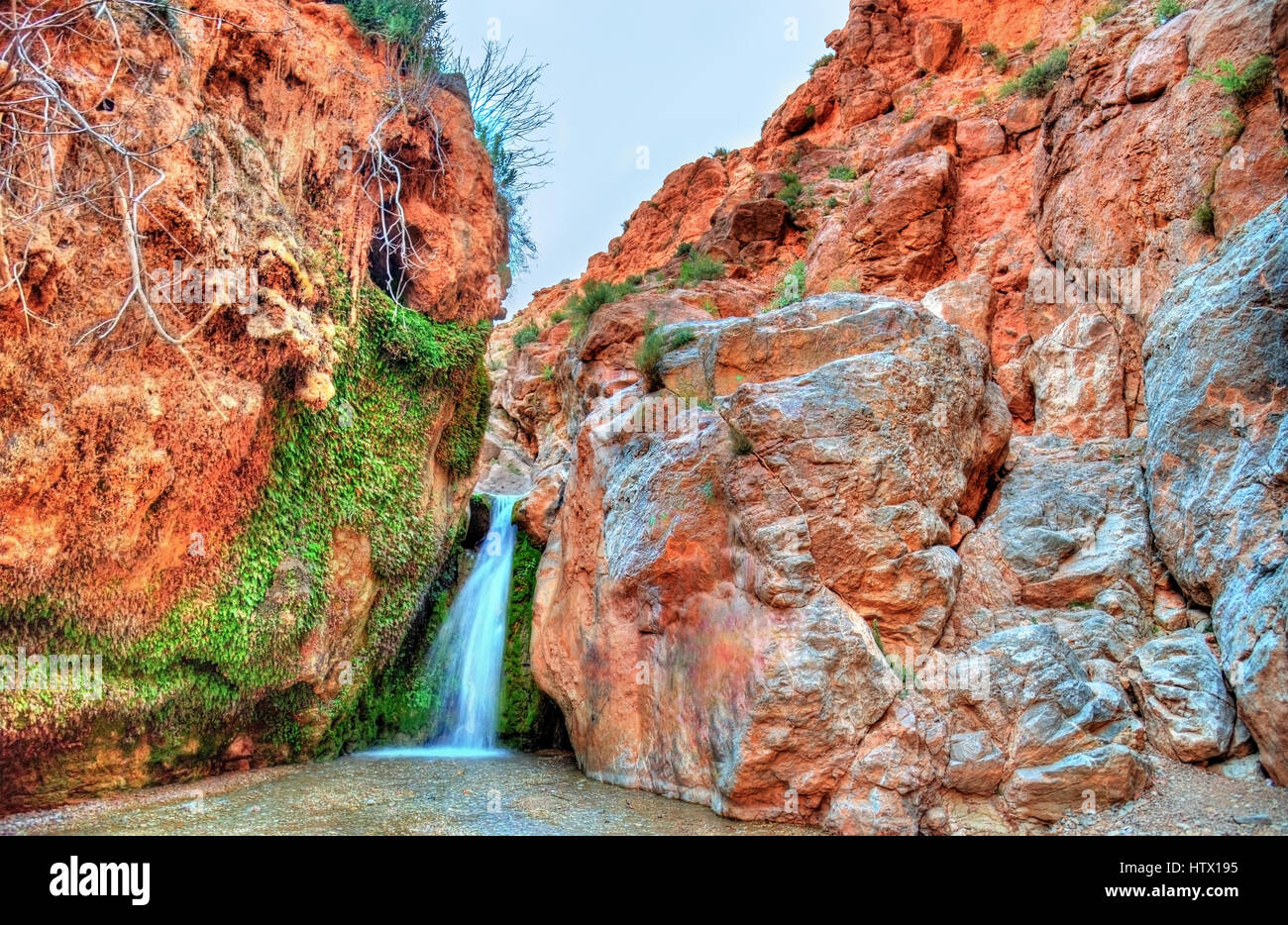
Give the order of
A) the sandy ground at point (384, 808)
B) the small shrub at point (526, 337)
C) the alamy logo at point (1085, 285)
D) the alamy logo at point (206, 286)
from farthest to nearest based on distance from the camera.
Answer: the small shrub at point (526, 337) → the alamy logo at point (1085, 285) → the alamy logo at point (206, 286) → the sandy ground at point (384, 808)

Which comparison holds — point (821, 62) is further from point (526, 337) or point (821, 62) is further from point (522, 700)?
point (522, 700)

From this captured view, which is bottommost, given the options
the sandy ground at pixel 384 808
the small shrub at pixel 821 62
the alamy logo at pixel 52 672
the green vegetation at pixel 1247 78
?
the sandy ground at pixel 384 808

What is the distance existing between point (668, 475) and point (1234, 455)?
5.61m

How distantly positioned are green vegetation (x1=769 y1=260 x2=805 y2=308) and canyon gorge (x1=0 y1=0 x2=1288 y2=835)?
5509 mm

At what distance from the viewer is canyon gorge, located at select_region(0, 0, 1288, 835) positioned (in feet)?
21.0

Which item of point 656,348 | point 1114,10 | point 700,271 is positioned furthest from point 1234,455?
point 700,271

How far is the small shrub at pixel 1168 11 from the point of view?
36.5ft

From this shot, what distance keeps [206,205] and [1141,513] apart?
10652mm

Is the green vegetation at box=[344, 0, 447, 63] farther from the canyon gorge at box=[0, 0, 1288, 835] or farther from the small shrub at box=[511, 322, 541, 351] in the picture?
the small shrub at box=[511, 322, 541, 351]

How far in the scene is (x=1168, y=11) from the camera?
1114 cm

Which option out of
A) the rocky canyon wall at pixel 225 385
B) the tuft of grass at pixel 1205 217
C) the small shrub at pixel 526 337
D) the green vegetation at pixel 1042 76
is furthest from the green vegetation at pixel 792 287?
the small shrub at pixel 526 337

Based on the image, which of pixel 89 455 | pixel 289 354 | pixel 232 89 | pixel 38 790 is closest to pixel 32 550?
pixel 89 455

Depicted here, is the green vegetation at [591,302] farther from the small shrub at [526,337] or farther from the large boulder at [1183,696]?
the large boulder at [1183,696]

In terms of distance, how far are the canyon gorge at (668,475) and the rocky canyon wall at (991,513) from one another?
5 centimetres
